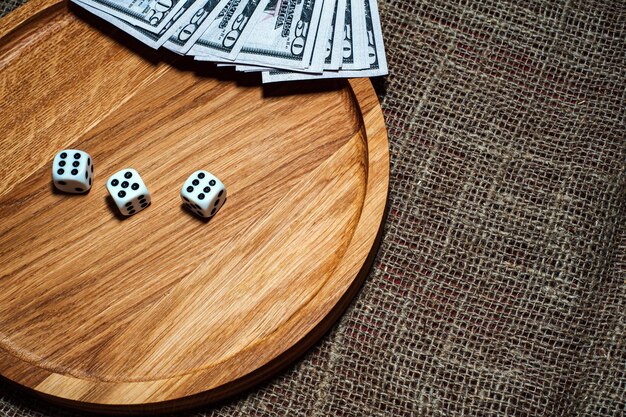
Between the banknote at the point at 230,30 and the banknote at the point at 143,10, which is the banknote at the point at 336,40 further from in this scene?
the banknote at the point at 143,10

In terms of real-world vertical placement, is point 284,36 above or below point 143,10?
below

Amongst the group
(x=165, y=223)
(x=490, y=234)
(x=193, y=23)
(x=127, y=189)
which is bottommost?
(x=490, y=234)

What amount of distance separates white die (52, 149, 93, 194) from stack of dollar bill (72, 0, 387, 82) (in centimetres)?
33

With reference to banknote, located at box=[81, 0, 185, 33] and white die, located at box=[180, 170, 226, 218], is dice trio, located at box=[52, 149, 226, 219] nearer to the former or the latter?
white die, located at box=[180, 170, 226, 218]

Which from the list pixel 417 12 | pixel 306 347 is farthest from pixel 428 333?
pixel 417 12

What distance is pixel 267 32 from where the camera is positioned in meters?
1.60

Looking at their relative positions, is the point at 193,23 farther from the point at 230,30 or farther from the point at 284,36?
the point at 284,36

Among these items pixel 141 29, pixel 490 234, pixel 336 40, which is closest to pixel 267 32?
pixel 336 40

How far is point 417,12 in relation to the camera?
1748mm

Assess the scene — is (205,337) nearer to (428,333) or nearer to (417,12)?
(428,333)

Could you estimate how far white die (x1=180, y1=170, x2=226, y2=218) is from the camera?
4.52ft

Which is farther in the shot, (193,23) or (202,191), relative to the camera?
(193,23)

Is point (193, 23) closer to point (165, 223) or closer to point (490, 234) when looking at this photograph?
point (165, 223)

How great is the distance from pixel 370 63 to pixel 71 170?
27.1 inches
